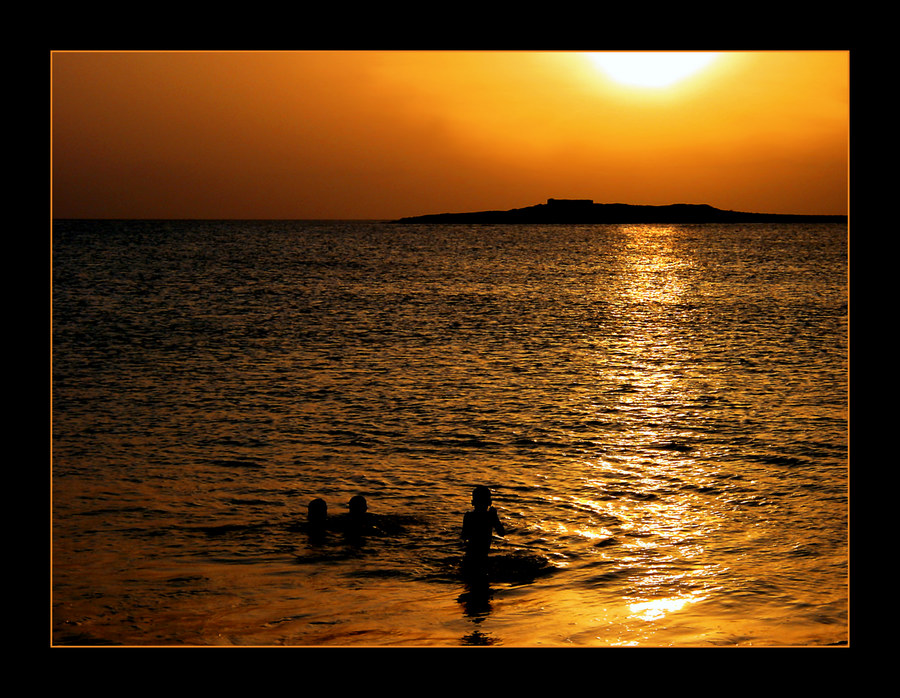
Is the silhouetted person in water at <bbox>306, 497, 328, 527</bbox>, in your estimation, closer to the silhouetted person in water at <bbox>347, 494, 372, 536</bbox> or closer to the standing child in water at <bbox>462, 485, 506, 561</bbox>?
the silhouetted person in water at <bbox>347, 494, 372, 536</bbox>

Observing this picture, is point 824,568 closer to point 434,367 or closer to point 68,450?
point 68,450

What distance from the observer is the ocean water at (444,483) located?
31.0 ft

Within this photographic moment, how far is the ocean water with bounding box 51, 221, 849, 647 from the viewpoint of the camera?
944cm

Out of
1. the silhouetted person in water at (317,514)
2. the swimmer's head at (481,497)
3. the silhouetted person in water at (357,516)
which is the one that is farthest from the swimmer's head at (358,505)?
the swimmer's head at (481,497)

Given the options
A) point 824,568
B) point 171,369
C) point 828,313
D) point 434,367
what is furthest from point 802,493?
point 828,313

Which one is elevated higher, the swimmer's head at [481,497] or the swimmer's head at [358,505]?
the swimmer's head at [481,497]

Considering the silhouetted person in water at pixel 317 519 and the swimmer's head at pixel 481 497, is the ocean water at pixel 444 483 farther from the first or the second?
the swimmer's head at pixel 481 497

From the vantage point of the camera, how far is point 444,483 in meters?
15.5

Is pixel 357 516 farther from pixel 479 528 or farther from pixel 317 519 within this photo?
pixel 479 528

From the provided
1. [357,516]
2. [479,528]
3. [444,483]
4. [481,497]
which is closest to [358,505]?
[357,516]

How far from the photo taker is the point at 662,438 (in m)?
19.5

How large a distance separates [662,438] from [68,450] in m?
12.2

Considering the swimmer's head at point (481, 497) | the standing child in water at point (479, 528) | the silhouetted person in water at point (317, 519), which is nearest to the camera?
the swimmer's head at point (481, 497)
